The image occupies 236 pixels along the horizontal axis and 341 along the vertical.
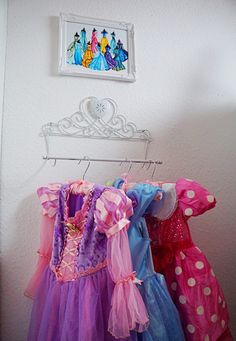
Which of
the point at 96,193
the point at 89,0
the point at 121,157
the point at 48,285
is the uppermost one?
the point at 89,0

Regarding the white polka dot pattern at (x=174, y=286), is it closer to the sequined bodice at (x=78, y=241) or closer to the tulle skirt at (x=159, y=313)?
the tulle skirt at (x=159, y=313)

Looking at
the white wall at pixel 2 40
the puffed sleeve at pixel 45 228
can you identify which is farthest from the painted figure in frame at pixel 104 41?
the puffed sleeve at pixel 45 228

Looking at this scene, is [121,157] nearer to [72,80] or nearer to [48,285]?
[72,80]

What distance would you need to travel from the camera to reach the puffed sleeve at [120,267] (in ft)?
1.70

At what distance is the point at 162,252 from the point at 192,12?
1.12m

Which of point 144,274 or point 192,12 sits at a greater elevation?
point 192,12

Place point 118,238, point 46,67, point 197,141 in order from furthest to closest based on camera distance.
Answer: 1. point 197,141
2. point 46,67
3. point 118,238

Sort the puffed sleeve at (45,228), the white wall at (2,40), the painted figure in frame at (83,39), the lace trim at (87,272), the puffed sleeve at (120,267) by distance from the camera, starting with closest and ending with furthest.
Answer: the puffed sleeve at (120,267)
the lace trim at (87,272)
the puffed sleeve at (45,228)
the white wall at (2,40)
the painted figure in frame at (83,39)

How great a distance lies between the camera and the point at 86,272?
2.08ft

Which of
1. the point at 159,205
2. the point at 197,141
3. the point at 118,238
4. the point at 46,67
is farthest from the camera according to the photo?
the point at 197,141

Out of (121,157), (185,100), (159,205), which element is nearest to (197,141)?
(185,100)

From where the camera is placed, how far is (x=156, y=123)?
3.31 ft

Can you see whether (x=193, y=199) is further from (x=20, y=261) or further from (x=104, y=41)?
(x=104, y=41)

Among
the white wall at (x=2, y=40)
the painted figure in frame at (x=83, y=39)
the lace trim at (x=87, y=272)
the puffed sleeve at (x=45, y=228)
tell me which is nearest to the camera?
the lace trim at (x=87, y=272)
